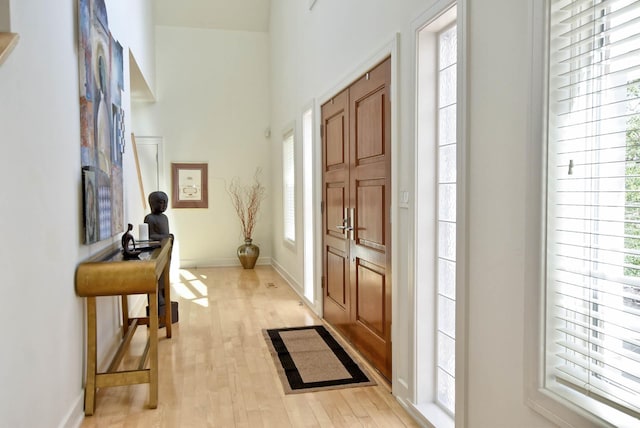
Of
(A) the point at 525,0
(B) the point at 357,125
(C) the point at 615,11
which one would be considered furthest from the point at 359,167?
(C) the point at 615,11

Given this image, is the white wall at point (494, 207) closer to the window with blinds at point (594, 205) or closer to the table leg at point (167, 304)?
the window with blinds at point (594, 205)

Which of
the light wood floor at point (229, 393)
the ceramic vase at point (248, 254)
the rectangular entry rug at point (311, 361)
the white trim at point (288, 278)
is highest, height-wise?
the ceramic vase at point (248, 254)

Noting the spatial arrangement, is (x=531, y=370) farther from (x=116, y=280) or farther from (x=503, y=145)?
(x=116, y=280)

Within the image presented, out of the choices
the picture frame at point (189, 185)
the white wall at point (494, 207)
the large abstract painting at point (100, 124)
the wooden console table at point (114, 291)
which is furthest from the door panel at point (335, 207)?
the picture frame at point (189, 185)

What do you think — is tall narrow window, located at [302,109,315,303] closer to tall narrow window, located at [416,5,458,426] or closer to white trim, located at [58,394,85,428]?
tall narrow window, located at [416,5,458,426]

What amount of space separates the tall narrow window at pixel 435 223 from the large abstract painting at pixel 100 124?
192cm

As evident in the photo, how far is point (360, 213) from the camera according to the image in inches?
145

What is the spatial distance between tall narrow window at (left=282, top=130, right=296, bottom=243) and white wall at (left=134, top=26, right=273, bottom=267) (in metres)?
1.24

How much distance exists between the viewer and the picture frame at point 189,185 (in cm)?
798

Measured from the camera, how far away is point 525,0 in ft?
5.58

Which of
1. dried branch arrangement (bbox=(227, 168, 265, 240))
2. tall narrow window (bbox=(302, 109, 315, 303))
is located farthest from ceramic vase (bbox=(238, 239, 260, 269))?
tall narrow window (bbox=(302, 109, 315, 303))

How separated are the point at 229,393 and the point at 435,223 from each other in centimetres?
163

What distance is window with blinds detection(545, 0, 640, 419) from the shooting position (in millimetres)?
1398

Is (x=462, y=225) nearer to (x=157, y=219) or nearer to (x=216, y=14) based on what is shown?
(x=157, y=219)
